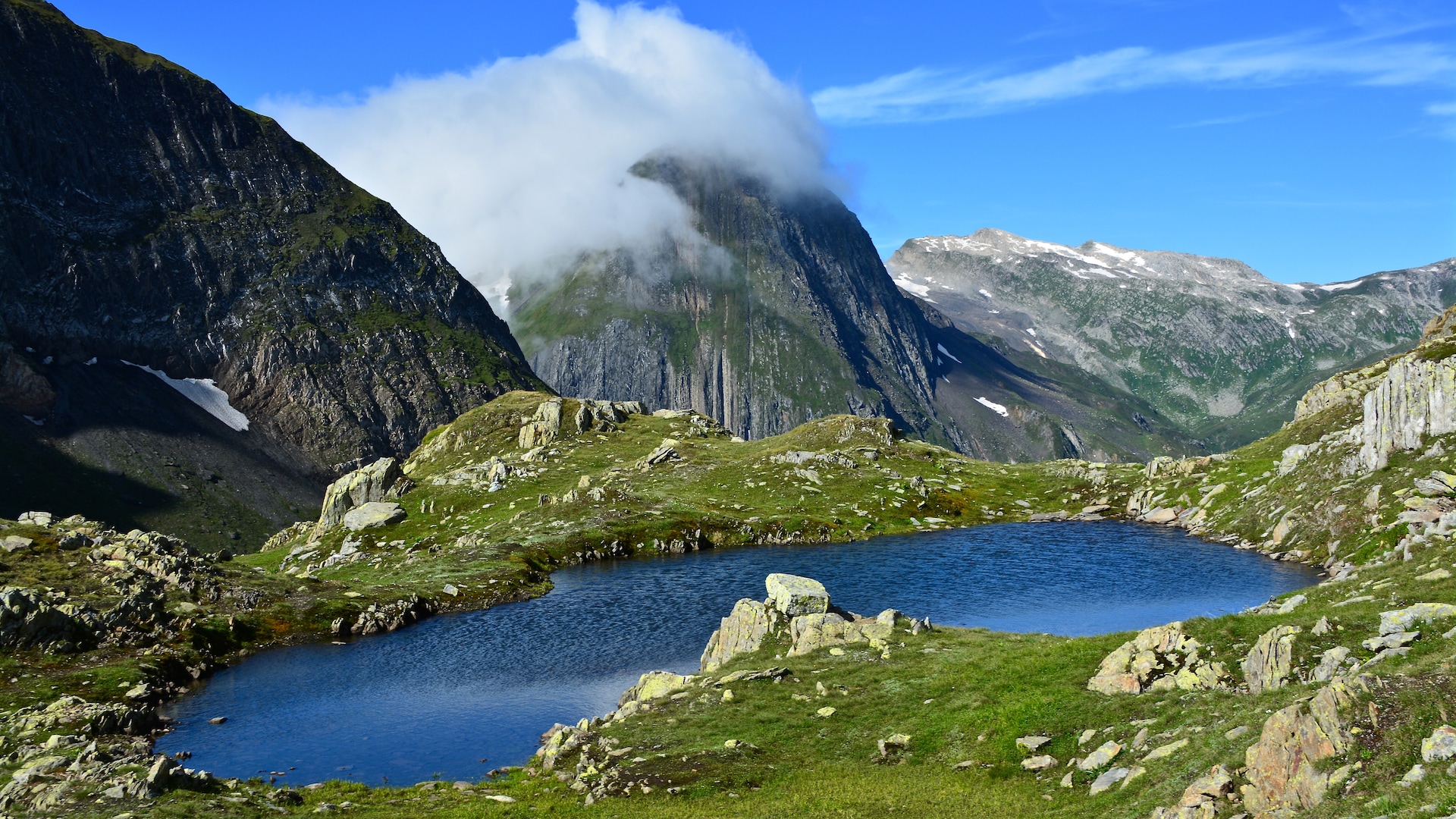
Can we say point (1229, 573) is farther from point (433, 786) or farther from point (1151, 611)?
point (433, 786)

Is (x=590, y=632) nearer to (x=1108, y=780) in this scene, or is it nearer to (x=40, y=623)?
(x=40, y=623)

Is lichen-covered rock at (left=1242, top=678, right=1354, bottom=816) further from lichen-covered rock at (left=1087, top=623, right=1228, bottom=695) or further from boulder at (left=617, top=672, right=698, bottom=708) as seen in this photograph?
boulder at (left=617, top=672, right=698, bottom=708)

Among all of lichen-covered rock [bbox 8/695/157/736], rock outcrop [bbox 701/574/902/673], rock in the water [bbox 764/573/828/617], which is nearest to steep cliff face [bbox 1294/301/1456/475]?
rock outcrop [bbox 701/574/902/673]

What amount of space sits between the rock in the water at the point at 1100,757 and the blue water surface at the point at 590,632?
107ft

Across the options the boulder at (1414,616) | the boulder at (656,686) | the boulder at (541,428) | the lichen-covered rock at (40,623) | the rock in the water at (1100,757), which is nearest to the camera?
the rock in the water at (1100,757)

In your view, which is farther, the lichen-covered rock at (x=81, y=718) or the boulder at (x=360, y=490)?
the boulder at (x=360, y=490)

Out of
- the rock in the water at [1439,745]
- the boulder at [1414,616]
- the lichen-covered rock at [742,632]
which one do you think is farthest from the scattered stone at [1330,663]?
the lichen-covered rock at [742,632]

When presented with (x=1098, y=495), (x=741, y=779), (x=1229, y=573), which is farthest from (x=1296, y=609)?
(x=1098, y=495)

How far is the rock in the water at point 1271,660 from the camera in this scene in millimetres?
34531

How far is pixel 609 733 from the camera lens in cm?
4669

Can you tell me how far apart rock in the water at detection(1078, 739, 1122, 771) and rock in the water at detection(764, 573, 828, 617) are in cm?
2927

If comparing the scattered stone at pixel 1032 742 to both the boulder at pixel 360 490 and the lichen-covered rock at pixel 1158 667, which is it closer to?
the lichen-covered rock at pixel 1158 667

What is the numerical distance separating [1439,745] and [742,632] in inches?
1729

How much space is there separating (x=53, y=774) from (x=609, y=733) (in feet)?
80.3
